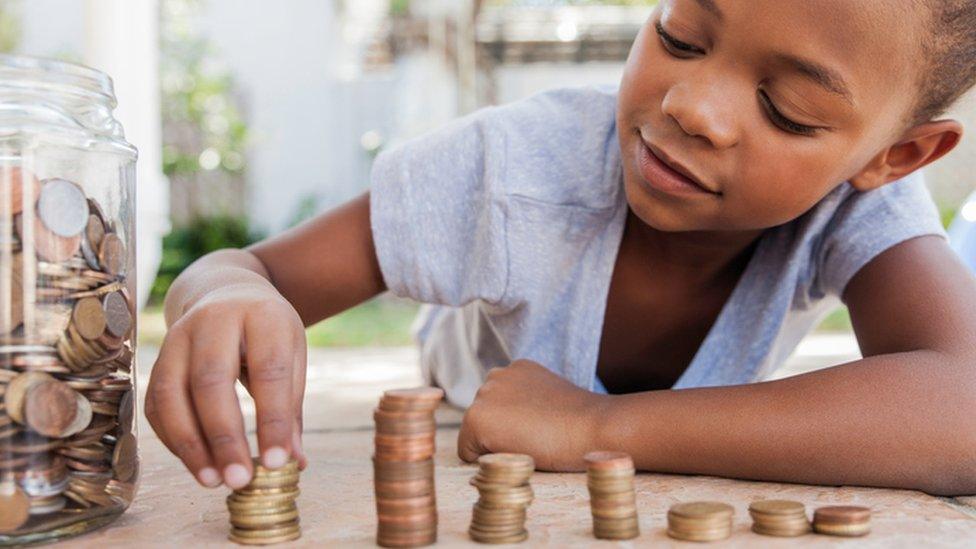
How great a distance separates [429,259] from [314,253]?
19cm

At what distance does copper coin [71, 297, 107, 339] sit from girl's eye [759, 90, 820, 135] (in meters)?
0.84

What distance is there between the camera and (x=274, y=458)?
36.2 inches

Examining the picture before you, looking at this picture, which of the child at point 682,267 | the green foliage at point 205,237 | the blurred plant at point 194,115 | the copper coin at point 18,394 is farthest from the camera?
the blurred plant at point 194,115

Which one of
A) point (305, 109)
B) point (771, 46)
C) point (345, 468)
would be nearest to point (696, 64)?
point (771, 46)

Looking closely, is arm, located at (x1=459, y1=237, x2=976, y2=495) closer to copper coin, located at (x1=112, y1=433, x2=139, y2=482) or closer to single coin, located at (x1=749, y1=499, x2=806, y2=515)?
single coin, located at (x1=749, y1=499, x2=806, y2=515)

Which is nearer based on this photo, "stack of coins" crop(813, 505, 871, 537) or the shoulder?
"stack of coins" crop(813, 505, 871, 537)

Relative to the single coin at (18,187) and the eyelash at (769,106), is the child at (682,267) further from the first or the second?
the single coin at (18,187)

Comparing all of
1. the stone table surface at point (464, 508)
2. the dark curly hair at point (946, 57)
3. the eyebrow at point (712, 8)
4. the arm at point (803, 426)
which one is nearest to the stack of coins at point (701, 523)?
the stone table surface at point (464, 508)

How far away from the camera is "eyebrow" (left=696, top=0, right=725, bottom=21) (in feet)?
4.20

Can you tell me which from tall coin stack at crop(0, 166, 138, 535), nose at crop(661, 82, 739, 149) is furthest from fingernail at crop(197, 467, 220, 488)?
nose at crop(661, 82, 739, 149)

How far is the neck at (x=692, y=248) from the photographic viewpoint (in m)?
1.80

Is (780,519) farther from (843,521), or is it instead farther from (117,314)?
(117,314)

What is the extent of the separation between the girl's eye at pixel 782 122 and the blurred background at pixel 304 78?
6.96 meters

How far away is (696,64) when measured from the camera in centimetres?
132
